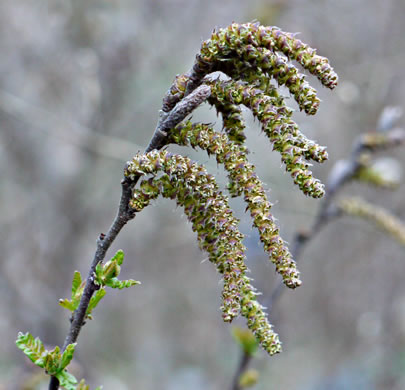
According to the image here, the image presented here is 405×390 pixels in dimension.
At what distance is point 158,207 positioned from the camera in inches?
252

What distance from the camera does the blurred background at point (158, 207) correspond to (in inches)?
202

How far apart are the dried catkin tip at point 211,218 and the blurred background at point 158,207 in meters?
3.03

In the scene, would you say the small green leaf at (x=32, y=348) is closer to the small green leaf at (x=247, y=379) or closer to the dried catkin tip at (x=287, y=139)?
the dried catkin tip at (x=287, y=139)

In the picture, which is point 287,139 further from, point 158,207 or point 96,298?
point 158,207

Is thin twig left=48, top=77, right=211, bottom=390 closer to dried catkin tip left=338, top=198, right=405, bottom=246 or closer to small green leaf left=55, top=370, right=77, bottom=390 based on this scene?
small green leaf left=55, top=370, right=77, bottom=390

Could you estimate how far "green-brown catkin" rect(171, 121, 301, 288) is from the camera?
3.64 feet

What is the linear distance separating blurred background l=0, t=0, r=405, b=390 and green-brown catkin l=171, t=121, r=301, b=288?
10.1ft

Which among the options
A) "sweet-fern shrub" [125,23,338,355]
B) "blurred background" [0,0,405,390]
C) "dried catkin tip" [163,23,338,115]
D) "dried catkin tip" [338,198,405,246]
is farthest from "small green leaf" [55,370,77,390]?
"blurred background" [0,0,405,390]

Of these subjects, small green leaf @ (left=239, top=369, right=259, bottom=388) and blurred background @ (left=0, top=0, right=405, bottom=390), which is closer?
small green leaf @ (left=239, top=369, right=259, bottom=388)

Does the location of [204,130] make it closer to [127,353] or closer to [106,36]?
[106,36]

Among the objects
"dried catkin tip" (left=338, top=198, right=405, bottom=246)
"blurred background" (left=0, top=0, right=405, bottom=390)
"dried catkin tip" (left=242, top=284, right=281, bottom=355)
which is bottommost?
"dried catkin tip" (left=242, top=284, right=281, bottom=355)

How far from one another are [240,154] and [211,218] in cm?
16

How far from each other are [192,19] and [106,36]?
1.29 metres

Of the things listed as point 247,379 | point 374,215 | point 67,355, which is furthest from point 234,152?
point 374,215
